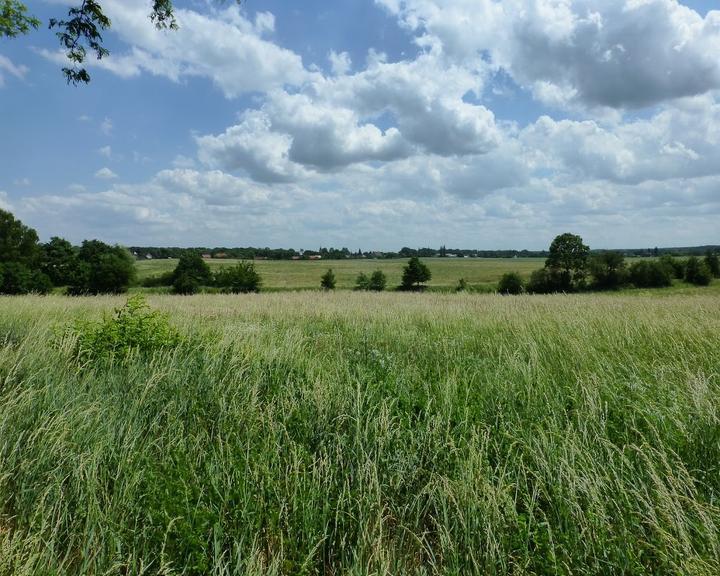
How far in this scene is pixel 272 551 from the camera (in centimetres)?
232

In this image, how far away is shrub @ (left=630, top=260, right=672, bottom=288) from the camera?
197 ft

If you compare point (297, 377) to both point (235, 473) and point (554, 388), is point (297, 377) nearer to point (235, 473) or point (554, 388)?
point (235, 473)

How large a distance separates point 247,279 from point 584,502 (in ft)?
205

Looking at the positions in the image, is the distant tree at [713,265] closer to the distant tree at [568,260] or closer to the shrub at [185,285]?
the distant tree at [568,260]

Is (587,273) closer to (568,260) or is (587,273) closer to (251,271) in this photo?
(568,260)

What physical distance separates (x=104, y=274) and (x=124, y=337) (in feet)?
218

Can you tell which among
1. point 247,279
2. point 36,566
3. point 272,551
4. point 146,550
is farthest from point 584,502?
point 247,279

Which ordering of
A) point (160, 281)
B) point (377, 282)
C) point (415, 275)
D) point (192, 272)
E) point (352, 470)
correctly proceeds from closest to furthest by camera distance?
1. point (352, 470)
2. point (192, 272)
3. point (415, 275)
4. point (160, 281)
5. point (377, 282)

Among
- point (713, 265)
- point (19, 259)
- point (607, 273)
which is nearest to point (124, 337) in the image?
point (607, 273)

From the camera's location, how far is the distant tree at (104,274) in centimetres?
6159

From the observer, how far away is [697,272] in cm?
6244

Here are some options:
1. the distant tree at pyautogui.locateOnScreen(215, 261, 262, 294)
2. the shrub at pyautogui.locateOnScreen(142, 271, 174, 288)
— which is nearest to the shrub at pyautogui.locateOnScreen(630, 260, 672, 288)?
the distant tree at pyautogui.locateOnScreen(215, 261, 262, 294)

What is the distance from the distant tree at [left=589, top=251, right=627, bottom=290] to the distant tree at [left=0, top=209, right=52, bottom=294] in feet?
257

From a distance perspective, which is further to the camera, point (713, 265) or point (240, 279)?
point (713, 265)
